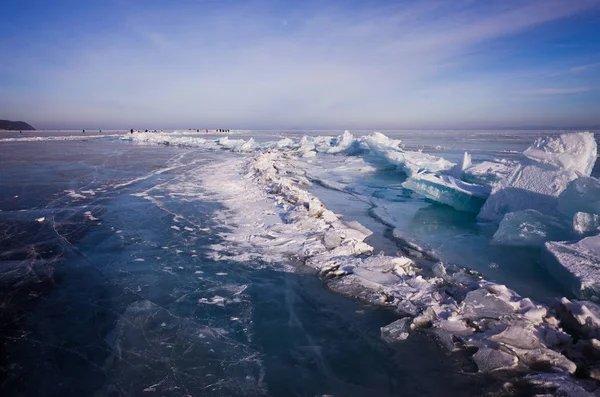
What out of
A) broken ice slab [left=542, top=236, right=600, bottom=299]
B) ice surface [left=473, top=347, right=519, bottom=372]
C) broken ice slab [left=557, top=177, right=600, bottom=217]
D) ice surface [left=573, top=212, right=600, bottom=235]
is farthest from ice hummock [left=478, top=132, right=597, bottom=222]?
ice surface [left=473, top=347, right=519, bottom=372]

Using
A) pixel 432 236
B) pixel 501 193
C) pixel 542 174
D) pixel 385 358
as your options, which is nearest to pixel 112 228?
pixel 385 358

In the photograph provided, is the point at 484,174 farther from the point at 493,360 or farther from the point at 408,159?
the point at 493,360

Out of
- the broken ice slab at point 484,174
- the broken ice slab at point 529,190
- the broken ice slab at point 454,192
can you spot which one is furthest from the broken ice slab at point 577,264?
the broken ice slab at point 484,174

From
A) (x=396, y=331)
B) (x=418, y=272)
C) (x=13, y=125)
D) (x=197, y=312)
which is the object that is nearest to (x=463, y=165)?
(x=418, y=272)

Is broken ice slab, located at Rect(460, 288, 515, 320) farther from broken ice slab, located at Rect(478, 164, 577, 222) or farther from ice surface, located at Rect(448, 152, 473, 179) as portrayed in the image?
ice surface, located at Rect(448, 152, 473, 179)

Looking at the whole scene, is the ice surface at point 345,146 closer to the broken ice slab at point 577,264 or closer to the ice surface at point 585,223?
the ice surface at point 585,223
